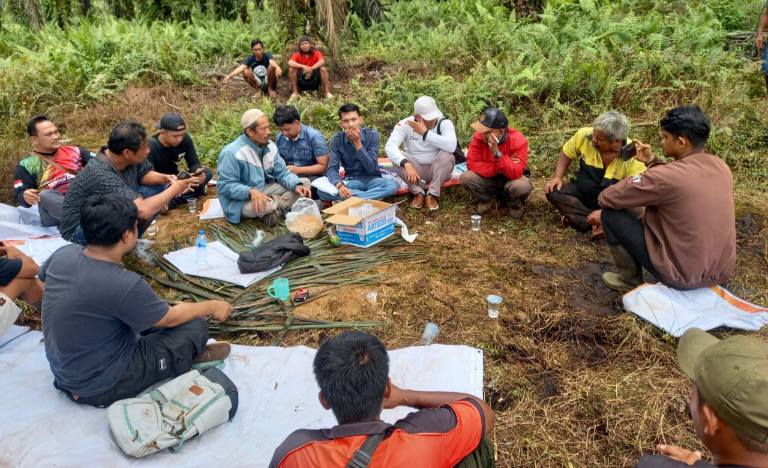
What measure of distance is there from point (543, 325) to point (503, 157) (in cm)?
187

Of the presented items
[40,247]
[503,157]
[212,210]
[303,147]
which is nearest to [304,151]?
[303,147]

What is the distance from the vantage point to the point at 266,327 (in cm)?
352

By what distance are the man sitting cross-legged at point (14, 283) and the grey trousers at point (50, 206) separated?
1.35 m

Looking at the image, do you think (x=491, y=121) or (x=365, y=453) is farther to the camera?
(x=491, y=121)

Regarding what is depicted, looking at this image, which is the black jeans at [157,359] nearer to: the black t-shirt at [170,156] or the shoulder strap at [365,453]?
the shoulder strap at [365,453]

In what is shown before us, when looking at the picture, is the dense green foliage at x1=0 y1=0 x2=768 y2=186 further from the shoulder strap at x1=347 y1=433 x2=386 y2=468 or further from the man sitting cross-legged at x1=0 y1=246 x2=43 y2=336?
the shoulder strap at x1=347 y1=433 x2=386 y2=468

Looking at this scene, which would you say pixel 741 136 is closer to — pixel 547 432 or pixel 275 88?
pixel 547 432

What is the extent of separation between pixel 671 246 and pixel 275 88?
7568 millimetres

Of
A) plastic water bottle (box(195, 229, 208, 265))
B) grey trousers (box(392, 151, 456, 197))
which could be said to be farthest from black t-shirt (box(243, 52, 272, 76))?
plastic water bottle (box(195, 229, 208, 265))

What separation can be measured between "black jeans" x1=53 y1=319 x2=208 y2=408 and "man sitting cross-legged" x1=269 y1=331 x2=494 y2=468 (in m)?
1.37

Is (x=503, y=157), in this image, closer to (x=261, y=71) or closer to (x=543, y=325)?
(x=543, y=325)

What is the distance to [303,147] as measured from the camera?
5.70 meters

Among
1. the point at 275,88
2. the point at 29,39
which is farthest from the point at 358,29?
the point at 29,39

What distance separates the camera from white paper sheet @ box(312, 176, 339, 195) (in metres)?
5.27
